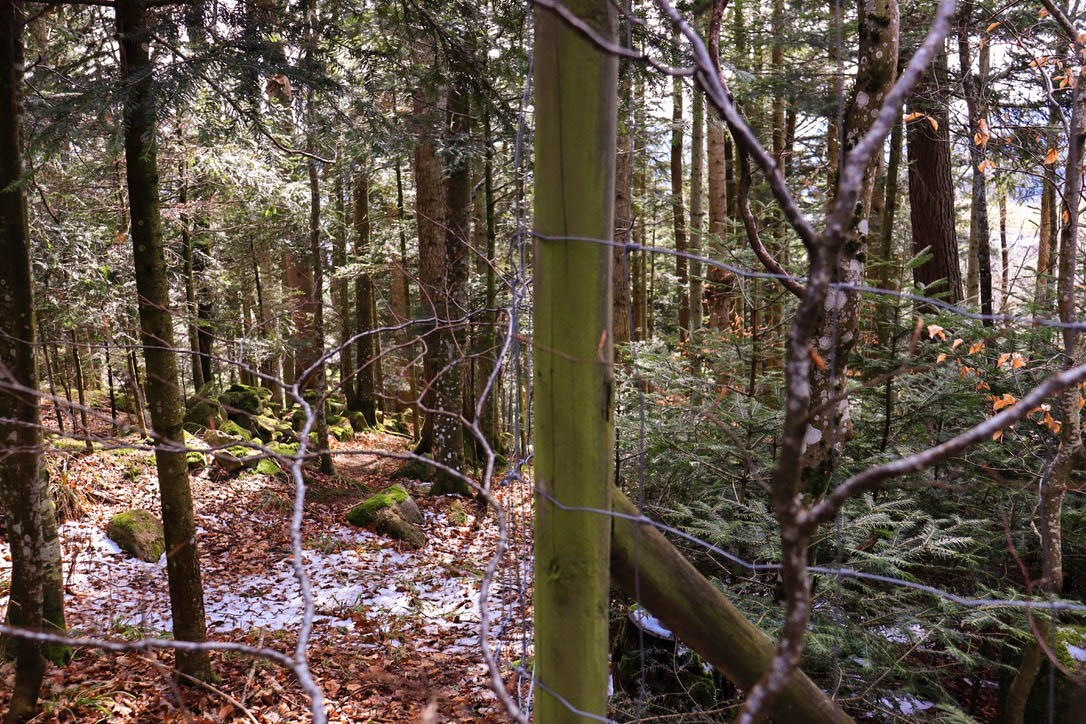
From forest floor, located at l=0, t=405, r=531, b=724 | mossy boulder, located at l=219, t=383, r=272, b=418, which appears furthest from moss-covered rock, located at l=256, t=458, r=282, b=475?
mossy boulder, located at l=219, t=383, r=272, b=418

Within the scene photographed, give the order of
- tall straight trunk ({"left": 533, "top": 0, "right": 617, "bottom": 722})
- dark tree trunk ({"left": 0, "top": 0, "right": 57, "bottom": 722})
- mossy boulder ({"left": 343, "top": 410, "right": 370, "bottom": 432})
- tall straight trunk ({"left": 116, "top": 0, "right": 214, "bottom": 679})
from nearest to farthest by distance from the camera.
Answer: tall straight trunk ({"left": 533, "top": 0, "right": 617, "bottom": 722}) → dark tree trunk ({"left": 0, "top": 0, "right": 57, "bottom": 722}) → tall straight trunk ({"left": 116, "top": 0, "right": 214, "bottom": 679}) → mossy boulder ({"left": 343, "top": 410, "right": 370, "bottom": 432})

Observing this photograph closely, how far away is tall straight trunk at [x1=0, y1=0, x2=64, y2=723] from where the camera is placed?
3.87m

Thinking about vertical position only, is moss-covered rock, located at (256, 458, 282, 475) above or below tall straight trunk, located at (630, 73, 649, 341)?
below

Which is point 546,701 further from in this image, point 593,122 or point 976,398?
point 976,398

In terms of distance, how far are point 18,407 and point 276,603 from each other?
3016 millimetres

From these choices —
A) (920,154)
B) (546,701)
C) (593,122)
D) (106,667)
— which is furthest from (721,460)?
(920,154)

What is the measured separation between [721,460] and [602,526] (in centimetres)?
294

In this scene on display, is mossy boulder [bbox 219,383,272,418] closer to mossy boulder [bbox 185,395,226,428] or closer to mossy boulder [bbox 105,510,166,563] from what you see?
mossy boulder [bbox 185,395,226,428]

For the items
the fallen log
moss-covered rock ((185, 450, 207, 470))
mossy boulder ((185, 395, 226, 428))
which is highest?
the fallen log

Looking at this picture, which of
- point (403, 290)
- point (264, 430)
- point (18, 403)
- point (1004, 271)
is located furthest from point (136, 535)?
point (403, 290)

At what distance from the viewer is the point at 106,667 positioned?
4.65m

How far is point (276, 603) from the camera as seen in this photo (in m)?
6.11

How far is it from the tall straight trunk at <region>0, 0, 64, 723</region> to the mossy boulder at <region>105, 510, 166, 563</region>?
8.96 ft

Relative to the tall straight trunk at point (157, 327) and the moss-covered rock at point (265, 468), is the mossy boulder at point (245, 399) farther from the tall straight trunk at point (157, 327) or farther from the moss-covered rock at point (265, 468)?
the tall straight trunk at point (157, 327)
